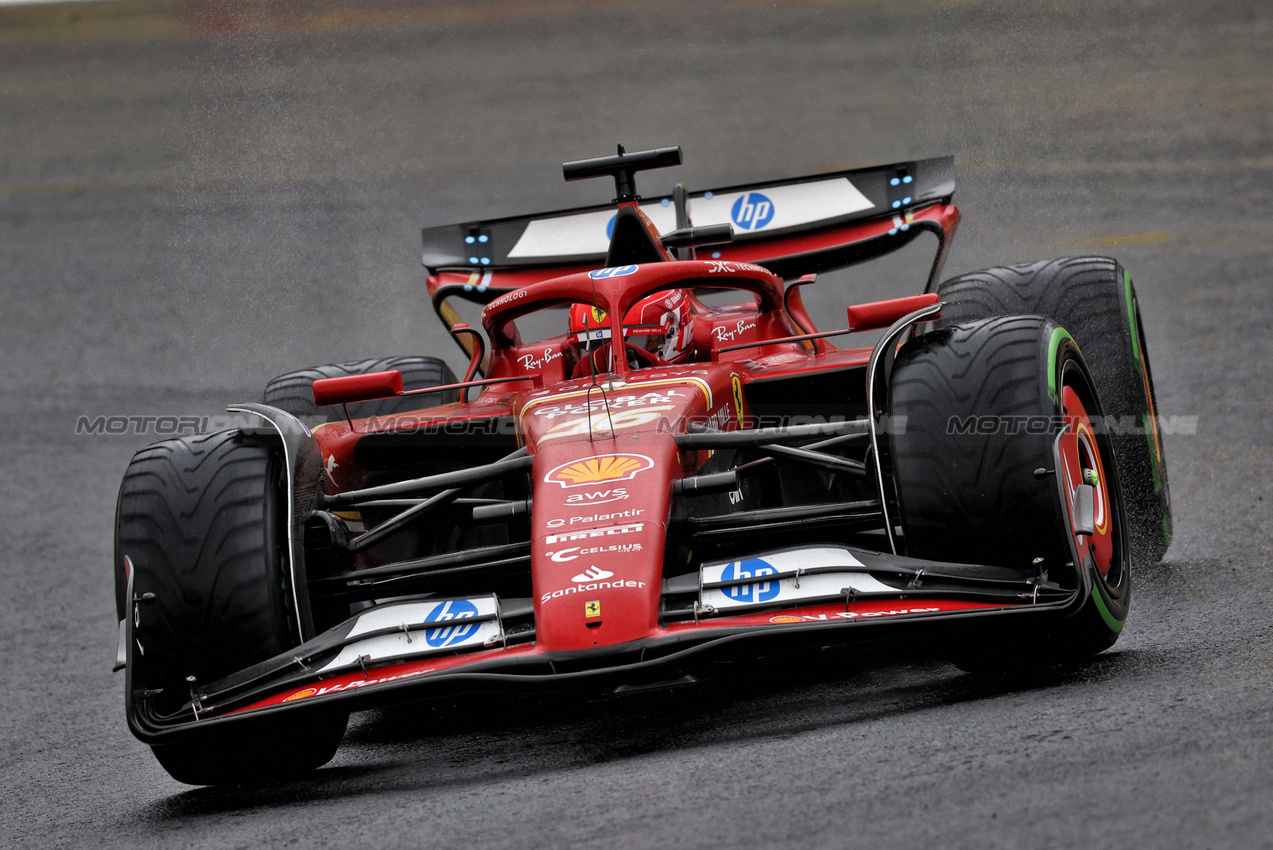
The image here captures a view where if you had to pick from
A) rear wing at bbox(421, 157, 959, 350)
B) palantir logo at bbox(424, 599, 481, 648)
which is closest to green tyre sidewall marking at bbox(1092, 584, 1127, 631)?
palantir logo at bbox(424, 599, 481, 648)

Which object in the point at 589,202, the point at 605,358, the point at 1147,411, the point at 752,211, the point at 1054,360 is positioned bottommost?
the point at 1147,411

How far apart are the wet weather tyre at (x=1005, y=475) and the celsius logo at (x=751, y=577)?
498mm

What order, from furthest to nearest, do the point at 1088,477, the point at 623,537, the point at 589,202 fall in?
the point at 589,202 < the point at 1088,477 < the point at 623,537

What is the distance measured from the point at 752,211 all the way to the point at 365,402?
2368mm

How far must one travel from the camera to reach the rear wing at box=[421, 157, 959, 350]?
729 cm

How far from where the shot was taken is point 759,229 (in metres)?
7.46

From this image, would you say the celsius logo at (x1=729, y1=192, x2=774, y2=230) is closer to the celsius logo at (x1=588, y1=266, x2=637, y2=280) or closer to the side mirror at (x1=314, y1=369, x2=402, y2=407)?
the celsius logo at (x1=588, y1=266, x2=637, y2=280)

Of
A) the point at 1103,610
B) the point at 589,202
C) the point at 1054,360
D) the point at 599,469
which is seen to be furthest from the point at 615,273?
the point at 589,202

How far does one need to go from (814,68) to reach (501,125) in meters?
3.90

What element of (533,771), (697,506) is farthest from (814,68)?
(533,771)

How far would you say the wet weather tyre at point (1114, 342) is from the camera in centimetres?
574

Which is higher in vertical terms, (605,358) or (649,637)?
(605,358)

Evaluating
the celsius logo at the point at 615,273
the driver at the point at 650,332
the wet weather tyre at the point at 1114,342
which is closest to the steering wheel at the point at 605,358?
the driver at the point at 650,332

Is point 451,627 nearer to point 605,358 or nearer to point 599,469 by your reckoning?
point 599,469
